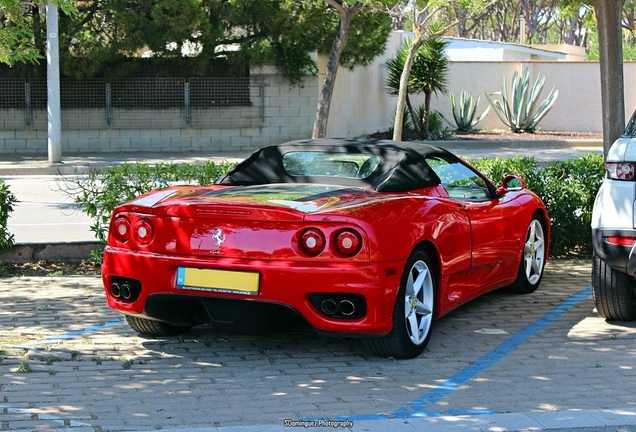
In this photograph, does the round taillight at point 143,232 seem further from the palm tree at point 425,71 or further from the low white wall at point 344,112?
the palm tree at point 425,71

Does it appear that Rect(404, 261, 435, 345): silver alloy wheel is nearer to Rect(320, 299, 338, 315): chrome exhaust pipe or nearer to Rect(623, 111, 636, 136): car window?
Rect(320, 299, 338, 315): chrome exhaust pipe

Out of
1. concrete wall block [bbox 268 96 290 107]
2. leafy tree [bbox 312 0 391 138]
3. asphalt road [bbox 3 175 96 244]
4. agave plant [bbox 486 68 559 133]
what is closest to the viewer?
asphalt road [bbox 3 175 96 244]

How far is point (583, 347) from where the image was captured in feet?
22.3

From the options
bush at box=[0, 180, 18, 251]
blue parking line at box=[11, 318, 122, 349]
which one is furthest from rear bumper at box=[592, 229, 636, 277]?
bush at box=[0, 180, 18, 251]

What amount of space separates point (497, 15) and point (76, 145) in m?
47.3

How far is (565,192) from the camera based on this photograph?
33.8ft

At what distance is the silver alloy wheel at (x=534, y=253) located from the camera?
855 cm

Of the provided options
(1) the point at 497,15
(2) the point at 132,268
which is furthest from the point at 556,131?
(1) the point at 497,15

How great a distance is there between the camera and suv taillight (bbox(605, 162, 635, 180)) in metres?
6.93

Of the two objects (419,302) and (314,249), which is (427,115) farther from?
(314,249)

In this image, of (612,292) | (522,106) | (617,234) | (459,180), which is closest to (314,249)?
(459,180)

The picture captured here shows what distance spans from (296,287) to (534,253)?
3341 mm

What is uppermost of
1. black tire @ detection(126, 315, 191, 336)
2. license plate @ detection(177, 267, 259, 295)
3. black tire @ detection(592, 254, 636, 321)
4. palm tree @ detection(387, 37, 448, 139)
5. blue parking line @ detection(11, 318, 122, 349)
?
palm tree @ detection(387, 37, 448, 139)

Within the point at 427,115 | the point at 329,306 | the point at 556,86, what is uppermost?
the point at 556,86
